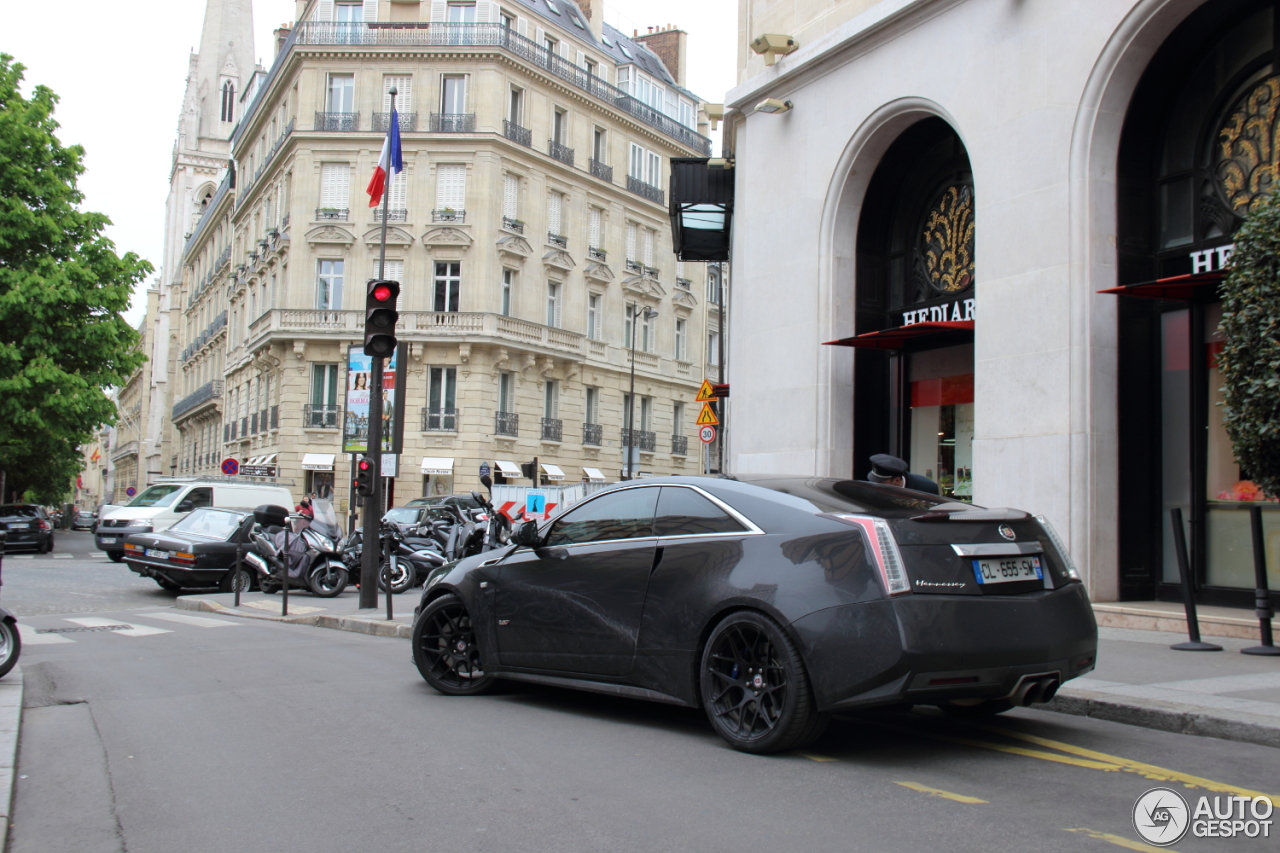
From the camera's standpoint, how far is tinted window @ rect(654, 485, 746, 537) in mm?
5865

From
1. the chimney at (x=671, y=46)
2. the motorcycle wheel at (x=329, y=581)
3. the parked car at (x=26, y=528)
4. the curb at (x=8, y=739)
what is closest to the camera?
the curb at (x=8, y=739)

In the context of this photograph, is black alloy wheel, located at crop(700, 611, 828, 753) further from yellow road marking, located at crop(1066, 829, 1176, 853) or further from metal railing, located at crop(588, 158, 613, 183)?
metal railing, located at crop(588, 158, 613, 183)

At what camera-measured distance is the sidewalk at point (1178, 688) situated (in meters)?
5.91

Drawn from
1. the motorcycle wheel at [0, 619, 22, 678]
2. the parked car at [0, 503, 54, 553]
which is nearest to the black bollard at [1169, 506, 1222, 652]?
the motorcycle wheel at [0, 619, 22, 678]

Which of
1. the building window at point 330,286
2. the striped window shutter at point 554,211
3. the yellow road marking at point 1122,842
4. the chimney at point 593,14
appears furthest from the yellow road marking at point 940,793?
the chimney at point 593,14

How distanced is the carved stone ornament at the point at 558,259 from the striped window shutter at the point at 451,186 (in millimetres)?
4047

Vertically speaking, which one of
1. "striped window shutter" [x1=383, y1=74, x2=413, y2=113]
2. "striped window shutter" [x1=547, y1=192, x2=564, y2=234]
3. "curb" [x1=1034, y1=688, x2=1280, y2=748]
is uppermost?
"striped window shutter" [x1=383, y1=74, x2=413, y2=113]

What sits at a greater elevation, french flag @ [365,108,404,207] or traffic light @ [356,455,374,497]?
french flag @ [365,108,404,207]

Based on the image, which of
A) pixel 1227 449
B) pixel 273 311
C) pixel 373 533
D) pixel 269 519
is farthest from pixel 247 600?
pixel 273 311

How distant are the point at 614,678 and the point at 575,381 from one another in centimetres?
3842

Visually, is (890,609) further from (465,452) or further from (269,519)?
(465,452)

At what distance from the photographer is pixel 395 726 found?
6305 mm

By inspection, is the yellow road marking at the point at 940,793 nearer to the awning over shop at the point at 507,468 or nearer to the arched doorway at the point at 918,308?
the arched doorway at the point at 918,308

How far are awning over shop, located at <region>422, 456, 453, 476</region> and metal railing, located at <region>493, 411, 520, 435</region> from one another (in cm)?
211
